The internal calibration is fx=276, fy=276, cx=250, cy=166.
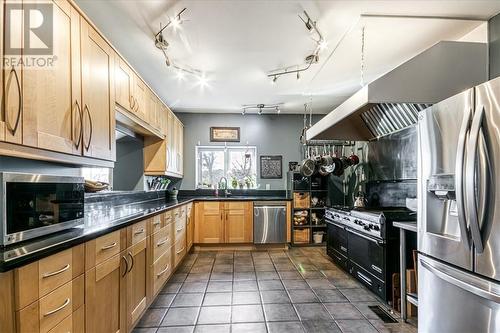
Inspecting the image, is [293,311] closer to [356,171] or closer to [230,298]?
[230,298]

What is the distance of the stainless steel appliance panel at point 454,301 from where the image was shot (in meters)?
1.29

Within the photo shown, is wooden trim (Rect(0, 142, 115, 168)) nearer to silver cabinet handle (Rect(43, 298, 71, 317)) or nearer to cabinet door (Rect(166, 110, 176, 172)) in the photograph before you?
silver cabinet handle (Rect(43, 298, 71, 317))

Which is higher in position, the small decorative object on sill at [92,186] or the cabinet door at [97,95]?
the cabinet door at [97,95]

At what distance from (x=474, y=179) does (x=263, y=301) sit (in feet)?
7.09

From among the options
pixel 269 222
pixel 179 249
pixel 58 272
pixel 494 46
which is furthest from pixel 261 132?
pixel 58 272

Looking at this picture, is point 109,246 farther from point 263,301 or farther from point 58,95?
point 263,301

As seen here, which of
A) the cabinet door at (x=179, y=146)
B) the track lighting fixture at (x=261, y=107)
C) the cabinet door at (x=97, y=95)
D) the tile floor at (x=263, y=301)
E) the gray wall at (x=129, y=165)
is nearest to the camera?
the cabinet door at (x=97, y=95)

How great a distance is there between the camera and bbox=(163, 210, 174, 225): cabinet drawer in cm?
304

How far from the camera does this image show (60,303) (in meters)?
1.25

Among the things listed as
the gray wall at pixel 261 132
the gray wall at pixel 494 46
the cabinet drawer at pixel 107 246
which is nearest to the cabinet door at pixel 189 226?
the gray wall at pixel 261 132

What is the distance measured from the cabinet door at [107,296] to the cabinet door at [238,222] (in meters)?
2.97

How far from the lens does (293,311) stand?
8.43 ft

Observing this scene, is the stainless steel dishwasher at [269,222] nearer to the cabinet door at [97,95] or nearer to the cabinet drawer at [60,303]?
the cabinet door at [97,95]

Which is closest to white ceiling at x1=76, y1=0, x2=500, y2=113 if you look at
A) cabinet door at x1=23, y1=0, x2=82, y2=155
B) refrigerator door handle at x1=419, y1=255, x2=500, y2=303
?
cabinet door at x1=23, y1=0, x2=82, y2=155
